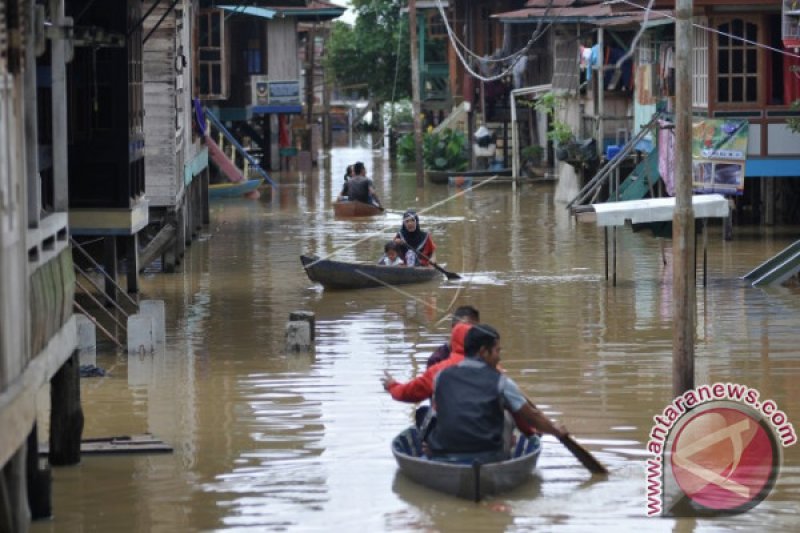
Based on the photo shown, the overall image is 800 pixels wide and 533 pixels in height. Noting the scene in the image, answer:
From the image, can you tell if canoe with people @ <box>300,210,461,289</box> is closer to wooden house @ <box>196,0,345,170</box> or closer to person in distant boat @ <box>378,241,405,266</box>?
person in distant boat @ <box>378,241,405,266</box>

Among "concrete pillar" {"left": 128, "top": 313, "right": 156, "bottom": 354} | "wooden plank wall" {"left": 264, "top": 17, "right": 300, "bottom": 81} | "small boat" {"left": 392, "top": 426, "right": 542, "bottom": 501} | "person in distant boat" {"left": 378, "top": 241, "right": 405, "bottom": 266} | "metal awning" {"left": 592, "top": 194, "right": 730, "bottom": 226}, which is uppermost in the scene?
"wooden plank wall" {"left": 264, "top": 17, "right": 300, "bottom": 81}

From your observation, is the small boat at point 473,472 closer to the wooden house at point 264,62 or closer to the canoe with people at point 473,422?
the canoe with people at point 473,422

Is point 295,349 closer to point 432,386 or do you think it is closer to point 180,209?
point 432,386

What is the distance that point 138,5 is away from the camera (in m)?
23.2

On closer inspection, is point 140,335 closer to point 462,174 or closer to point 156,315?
point 156,315

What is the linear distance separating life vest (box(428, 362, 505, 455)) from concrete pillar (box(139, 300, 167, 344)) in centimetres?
805

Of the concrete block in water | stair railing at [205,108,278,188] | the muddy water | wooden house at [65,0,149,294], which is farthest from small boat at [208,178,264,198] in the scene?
the concrete block in water

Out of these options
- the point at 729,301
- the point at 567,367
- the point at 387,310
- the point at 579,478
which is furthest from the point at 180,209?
the point at 579,478

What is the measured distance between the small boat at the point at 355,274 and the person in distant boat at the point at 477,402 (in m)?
12.3

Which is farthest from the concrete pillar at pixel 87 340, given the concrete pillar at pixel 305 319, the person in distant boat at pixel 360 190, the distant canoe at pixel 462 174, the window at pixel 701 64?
the distant canoe at pixel 462 174

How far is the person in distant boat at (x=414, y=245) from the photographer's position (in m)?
25.4

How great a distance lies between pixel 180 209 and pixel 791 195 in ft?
40.7

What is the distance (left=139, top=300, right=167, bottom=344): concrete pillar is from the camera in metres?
19.6

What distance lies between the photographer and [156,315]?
1973 cm
